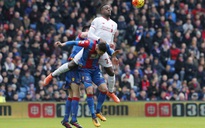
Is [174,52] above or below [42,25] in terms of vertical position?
below

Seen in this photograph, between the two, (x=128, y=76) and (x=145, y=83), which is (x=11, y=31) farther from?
(x=145, y=83)

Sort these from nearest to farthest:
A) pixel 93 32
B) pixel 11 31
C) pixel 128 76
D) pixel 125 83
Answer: pixel 93 32 < pixel 125 83 < pixel 128 76 < pixel 11 31

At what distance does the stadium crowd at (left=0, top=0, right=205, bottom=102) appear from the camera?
31173mm

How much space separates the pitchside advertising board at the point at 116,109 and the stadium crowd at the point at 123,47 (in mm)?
648

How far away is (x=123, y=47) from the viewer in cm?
3372

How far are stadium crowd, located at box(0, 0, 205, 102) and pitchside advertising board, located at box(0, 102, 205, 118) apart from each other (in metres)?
0.65

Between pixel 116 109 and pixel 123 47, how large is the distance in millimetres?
3796

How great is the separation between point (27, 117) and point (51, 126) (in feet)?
21.4

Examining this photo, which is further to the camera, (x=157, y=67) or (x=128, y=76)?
(x=157, y=67)

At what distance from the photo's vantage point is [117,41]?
112ft

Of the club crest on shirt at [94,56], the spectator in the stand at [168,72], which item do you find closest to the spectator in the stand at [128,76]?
the spectator in the stand at [168,72]

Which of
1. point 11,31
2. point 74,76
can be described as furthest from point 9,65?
point 74,76

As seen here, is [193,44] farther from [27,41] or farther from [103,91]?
[103,91]

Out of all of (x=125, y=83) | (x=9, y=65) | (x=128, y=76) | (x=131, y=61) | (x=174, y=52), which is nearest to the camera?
(x=9, y=65)
